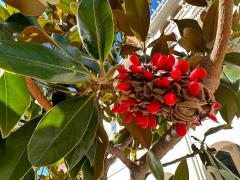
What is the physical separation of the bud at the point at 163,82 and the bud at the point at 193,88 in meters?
0.04

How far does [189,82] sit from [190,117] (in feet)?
0.22

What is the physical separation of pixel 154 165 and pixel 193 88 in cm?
37

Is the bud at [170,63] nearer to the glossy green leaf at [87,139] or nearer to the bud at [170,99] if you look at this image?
the bud at [170,99]

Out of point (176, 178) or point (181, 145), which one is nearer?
point (176, 178)

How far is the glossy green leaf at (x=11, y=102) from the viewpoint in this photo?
2.24 feet

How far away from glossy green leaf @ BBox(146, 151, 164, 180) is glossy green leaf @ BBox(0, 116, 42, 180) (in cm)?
30

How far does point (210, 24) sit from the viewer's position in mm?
897

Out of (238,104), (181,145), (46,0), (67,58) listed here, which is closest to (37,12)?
(46,0)

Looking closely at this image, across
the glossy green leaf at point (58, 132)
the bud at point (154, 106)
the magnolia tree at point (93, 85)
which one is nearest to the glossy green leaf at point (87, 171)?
the magnolia tree at point (93, 85)

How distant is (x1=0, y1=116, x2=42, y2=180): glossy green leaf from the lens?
2.27ft

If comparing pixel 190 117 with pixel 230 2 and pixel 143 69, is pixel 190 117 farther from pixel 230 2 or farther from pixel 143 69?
pixel 230 2

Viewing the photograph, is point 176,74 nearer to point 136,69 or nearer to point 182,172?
point 136,69

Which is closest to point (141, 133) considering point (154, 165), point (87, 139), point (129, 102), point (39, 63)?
point (154, 165)

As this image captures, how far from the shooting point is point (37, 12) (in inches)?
31.3
